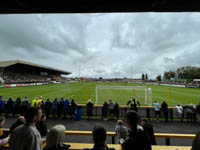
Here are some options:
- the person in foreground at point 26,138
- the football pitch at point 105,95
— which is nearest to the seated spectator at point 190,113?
the football pitch at point 105,95

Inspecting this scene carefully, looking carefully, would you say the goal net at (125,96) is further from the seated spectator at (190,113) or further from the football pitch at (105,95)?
the seated spectator at (190,113)

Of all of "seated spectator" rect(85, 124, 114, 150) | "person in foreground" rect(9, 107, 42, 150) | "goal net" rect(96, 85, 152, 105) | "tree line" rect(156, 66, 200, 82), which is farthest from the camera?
"tree line" rect(156, 66, 200, 82)

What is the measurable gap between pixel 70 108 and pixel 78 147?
525cm

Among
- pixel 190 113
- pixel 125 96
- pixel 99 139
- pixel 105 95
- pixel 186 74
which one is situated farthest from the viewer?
pixel 186 74

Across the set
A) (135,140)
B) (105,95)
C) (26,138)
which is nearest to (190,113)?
(135,140)

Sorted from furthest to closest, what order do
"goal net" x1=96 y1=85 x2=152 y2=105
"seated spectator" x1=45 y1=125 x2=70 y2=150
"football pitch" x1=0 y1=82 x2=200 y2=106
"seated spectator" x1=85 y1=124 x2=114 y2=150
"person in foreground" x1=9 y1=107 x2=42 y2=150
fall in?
"football pitch" x1=0 y1=82 x2=200 y2=106 → "goal net" x1=96 y1=85 x2=152 y2=105 → "seated spectator" x1=45 y1=125 x2=70 y2=150 → "person in foreground" x1=9 y1=107 x2=42 y2=150 → "seated spectator" x1=85 y1=124 x2=114 y2=150

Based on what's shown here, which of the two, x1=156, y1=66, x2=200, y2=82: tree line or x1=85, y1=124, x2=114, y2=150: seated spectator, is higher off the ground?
x1=156, y1=66, x2=200, y2=82: tree line

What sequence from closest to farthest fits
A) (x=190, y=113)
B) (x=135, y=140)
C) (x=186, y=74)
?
(x=135, y=140) → (x=190, y=113) → (x=186, y=74)

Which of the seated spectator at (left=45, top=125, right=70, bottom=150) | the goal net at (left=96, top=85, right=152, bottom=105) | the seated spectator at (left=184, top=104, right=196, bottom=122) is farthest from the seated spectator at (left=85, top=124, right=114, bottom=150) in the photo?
the goal net at (left=96, top=85, right=152, bottom=105)

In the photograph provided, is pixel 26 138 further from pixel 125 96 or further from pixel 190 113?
pixel 125 96

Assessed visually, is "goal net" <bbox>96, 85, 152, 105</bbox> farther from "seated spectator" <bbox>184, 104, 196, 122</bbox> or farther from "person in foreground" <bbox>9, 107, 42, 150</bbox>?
"person in foreground" <bbox>9, 107, 42, 150</bbox>

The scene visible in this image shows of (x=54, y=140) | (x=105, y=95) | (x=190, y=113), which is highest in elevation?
(x=54, y=140)
